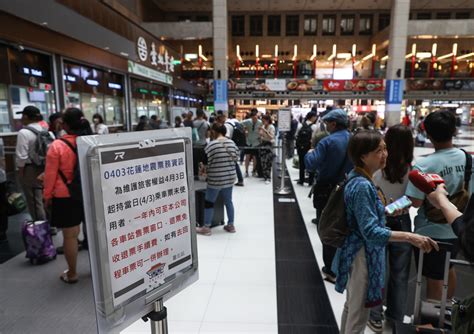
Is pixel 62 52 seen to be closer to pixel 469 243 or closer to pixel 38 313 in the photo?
pixel 38 313

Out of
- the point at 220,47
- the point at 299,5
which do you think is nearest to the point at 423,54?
the point at 299,5

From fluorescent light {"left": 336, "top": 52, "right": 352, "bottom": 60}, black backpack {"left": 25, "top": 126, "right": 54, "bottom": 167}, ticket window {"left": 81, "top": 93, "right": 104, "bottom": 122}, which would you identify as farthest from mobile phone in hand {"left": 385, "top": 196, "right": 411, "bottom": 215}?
fluorescent light {"left": 336, "top": 52, "right": 352, "bottom": 60}

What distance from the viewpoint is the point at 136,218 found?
40.6 inches

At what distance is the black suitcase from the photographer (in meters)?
4.29

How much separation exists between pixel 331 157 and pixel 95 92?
8.53 metres

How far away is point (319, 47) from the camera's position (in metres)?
26.8

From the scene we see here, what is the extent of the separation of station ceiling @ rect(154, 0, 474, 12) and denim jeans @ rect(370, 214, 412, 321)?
23.7 m

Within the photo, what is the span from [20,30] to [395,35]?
18.0 metres

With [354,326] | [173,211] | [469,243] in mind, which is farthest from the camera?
[354,326]

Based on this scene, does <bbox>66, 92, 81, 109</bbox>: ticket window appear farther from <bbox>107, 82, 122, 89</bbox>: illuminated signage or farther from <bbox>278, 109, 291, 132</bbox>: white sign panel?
<bbox>278, 109, 291, 132</bbox>: white sign panel

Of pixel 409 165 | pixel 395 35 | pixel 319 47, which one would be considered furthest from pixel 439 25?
pixel 409 165

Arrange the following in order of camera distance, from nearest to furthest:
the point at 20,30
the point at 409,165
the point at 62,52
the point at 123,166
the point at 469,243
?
the point at 469,243 → the point at 123,166 → the point at 409,165 → the point at 20,30 → the point at 62,52

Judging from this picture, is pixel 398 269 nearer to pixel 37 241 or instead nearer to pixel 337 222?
pixel 337 222

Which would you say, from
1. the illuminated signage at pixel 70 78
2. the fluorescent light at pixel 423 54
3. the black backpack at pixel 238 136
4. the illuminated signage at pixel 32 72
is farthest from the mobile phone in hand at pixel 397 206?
the fluorescent light at pixel 423 54
